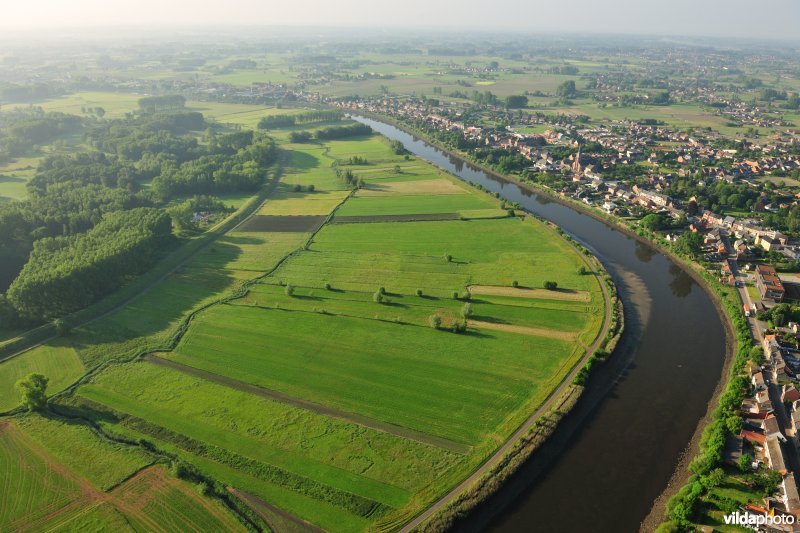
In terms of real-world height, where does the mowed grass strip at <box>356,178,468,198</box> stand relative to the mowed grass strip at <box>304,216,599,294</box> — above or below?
above

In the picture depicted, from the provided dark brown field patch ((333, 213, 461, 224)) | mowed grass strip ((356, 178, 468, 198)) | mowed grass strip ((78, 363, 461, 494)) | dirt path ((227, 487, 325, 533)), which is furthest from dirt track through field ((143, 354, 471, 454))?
mowed grass strip ((356, 178, 468, 198))

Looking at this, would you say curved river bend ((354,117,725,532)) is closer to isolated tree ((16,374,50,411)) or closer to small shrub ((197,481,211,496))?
small shrub ((197,481,211,496))

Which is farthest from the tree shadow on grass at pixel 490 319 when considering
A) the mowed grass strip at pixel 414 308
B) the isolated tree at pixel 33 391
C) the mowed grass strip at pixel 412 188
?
the mowed grass strip at pixel 412 188

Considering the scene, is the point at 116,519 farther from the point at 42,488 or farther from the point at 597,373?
the point at 597,373

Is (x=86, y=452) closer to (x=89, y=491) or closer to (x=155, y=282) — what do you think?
(x=89, y=491)

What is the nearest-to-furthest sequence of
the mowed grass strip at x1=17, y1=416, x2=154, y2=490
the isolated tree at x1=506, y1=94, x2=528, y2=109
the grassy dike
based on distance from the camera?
the grassy dike → the mowed grass strip at x1=17, y1=416, x2=154, y2=490 → the isolated tree at x1=506, y1=94, x2=528, y2=109

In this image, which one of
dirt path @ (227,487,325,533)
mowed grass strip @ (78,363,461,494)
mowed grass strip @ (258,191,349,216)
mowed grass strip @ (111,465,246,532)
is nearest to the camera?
dirt path @ (227,487,325,533)

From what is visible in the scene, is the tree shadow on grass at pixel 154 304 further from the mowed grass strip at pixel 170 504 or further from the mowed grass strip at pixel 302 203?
the mowed grass strip at pixel 170 504
